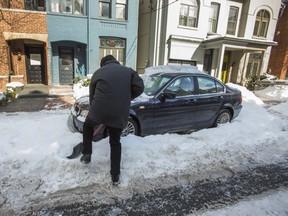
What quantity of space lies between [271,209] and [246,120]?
397cm

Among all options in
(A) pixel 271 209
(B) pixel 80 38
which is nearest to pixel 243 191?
(A) pixel 271 209

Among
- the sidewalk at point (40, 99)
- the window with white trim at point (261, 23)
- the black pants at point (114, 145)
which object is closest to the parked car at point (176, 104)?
the black pants at point (114, 145)

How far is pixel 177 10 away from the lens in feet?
43.2

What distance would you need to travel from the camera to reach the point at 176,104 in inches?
196

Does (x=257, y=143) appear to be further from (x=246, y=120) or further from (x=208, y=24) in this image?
(x=208, y=24)

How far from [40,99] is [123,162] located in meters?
7.65

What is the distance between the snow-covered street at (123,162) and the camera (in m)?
2.80

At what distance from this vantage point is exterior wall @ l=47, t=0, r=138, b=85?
11.6 metres

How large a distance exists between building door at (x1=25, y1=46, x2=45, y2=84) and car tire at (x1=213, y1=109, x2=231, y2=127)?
36.5ft

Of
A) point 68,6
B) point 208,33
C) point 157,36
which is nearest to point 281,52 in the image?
point 208,33

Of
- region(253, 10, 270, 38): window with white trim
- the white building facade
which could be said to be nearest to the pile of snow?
the white building facade

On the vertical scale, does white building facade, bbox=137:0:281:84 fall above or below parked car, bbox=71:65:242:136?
above

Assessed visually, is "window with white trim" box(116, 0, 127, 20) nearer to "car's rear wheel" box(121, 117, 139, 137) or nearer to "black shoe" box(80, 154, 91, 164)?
"car's rear wheel" box(121, 117, 139, 137)

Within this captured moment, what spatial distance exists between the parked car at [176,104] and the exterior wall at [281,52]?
1623 centimetres
